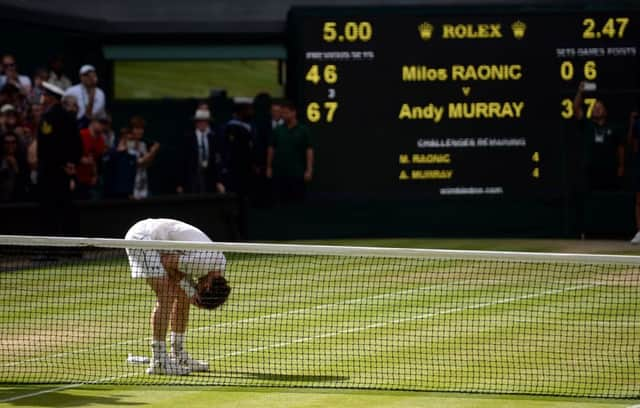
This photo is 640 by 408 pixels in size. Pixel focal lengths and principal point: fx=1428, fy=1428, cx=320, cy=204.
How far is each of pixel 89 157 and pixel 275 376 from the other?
35.4 feet

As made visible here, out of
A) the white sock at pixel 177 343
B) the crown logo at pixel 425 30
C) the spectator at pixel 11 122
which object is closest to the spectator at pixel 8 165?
the spectator at pixel 11 122

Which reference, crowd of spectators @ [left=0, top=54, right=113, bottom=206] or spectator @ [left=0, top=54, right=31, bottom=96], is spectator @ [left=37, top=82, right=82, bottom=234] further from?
spectator @ [left=0, top=54, right=31, bottom=96]

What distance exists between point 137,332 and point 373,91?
399 inches

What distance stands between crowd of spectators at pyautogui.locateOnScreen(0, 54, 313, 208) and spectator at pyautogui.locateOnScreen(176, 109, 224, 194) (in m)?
0.02

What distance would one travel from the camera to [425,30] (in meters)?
22.8

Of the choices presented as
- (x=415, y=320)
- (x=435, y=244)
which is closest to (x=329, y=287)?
(x=415, y=320)

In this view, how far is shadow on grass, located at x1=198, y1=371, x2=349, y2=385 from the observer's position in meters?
10.9

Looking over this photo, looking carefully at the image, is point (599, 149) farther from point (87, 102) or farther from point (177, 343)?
point (177, 343)

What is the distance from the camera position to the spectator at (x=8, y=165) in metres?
20.2

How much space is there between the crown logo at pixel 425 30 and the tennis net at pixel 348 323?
202 inches

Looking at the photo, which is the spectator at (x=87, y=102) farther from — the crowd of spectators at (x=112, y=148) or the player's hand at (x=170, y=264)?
the player's hand at (x=170, y=264)

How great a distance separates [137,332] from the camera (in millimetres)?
13664

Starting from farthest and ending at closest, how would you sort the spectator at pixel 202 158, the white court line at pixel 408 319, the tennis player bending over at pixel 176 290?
the spectator at pixel 202 158 < the white court line at pixel 408 319 < the tennis player bending over at pixel 176 290

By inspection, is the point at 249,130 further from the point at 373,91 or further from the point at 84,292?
the point at 84,292
